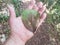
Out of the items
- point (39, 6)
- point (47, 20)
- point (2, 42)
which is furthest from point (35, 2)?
point (2, 42)

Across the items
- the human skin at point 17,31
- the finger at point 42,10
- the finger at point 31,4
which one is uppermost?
the finger at point 31,4

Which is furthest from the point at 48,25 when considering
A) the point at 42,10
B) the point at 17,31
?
the point at 17,31

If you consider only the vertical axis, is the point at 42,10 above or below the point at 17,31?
above

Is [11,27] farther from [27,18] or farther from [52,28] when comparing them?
[52,28]

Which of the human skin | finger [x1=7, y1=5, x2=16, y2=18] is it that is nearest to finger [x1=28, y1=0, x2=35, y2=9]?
the human skin

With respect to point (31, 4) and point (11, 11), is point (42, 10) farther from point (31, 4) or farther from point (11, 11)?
point (11, 11)

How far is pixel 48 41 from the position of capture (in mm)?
1682

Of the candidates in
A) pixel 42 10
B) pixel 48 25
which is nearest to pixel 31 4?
pixel 42 10

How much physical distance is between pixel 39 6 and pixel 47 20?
0.13 meters

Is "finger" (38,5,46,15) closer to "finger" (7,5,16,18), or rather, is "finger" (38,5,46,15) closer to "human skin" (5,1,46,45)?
"human skin" (5,1,46,45)

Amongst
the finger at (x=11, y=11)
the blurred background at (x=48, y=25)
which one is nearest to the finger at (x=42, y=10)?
the blurred background at (x=48, y=25)

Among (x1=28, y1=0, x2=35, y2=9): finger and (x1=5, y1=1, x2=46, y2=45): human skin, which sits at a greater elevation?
(x1=28, y1=0, x2=35, y2=9): finger

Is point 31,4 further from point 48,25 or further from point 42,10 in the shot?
Result: point 48,25

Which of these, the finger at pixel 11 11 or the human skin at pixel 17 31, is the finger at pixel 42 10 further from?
the finger at pixel 11 11
